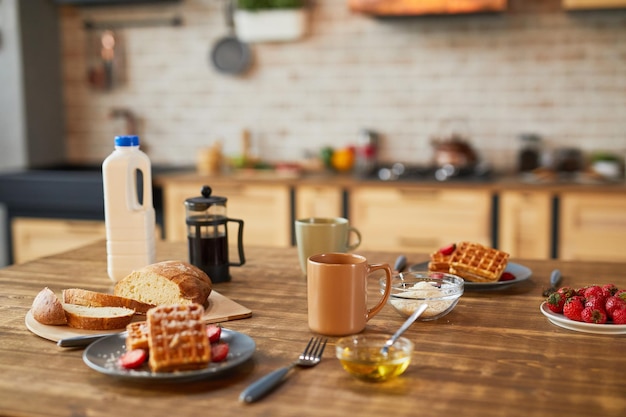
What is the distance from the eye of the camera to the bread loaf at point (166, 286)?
4.76 ft

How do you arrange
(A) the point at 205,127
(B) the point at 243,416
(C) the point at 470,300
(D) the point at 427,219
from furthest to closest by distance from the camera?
(A) the point at 205,127 → (D) the point at 427,219 → (C) the point at 470,300 → (B) the point at 243,416

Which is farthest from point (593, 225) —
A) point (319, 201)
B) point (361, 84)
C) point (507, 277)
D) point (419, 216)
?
point (507, 277)

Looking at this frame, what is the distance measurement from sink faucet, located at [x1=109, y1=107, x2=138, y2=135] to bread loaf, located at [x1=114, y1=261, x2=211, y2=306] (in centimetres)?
335

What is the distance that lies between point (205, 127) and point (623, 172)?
2510mm

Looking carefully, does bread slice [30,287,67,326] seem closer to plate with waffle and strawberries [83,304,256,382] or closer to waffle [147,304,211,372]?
plate with waffle and strawberries [83,304,256,382]

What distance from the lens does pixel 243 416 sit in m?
0.97

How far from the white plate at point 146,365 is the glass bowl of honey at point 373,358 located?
0.52 ft

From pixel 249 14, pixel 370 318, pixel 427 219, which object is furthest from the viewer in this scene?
pixel 249 14

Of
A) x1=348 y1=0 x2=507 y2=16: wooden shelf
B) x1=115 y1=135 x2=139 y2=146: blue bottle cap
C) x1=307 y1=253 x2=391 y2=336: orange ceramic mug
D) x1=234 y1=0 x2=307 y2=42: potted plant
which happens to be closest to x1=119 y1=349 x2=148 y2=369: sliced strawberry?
x1=307 y1=253 x2=391 y2=336: orange ceramic mug

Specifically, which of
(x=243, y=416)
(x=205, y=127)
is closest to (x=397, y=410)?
(x=243, y=416)

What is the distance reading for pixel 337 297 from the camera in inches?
50.8

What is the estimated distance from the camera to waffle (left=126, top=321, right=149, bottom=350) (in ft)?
3.77

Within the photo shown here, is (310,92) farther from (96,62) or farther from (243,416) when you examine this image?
(243,416)

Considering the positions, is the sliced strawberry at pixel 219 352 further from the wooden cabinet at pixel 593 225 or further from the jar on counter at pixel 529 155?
the jar on counter at pixel 529 155
